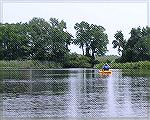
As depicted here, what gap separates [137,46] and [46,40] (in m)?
22.4

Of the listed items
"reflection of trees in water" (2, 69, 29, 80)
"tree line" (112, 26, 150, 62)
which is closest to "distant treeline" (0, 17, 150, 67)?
"tree line" (112, 26, 150, 62)

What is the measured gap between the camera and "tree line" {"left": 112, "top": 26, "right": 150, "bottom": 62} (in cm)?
8838

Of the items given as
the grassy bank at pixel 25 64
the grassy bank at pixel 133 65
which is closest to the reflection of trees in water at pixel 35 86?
the grassy bank at pixel 133 65

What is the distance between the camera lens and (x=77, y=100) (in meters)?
23.9

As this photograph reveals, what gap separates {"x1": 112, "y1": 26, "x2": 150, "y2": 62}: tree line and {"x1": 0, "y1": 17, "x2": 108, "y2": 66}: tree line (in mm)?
10606

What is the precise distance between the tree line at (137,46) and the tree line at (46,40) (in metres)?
10.6

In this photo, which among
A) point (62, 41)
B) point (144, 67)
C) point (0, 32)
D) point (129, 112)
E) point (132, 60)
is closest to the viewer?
point (129, 112)

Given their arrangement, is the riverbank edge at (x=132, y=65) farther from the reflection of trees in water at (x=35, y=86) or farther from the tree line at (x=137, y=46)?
the reflection of trees in water at (x=35, y=86)

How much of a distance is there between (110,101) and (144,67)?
5741 cm

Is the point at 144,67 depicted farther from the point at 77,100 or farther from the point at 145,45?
the point at 77,100

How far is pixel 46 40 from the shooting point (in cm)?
10106

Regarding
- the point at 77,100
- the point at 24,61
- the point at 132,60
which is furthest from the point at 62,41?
the point at 77,100

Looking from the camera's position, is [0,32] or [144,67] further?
[0,32]

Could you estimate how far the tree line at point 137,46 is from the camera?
3480 inches
